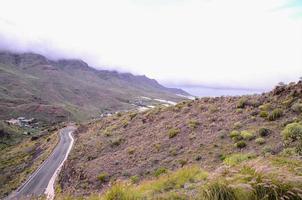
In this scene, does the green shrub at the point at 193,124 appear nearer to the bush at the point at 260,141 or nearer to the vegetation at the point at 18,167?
the bush at the point at 260,141

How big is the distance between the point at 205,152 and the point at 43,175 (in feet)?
112

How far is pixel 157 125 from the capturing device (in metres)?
29.8

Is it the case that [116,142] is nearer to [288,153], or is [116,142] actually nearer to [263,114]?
[263,114]

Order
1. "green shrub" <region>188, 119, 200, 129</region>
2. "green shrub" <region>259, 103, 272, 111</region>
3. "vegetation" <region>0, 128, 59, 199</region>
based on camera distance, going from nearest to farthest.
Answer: "green shrub" <region>259, 103, 272, 111</region> → "green shrub" <region>188, 119, 200, 129</region> → "vegetation" <region>0, 128, 59, 199</region>

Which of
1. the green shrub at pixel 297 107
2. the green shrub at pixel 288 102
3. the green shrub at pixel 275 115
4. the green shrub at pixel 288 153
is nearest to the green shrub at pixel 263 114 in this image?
the green shrub at pixel 275 115

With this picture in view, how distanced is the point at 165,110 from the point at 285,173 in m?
28.7

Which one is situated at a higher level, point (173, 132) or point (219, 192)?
point (219, 192)

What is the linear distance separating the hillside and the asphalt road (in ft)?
37.0

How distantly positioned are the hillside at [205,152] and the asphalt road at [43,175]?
1127 centimetres

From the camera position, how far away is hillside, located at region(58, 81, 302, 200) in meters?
5.85

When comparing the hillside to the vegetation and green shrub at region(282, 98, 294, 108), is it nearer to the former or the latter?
green shrub at region(282, 98, 294, 108)

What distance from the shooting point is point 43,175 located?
152ft

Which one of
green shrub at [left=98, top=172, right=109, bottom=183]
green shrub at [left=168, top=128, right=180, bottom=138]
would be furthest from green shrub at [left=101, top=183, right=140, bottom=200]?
green shrub at [left=168, top=128, right=180, bottom=138]

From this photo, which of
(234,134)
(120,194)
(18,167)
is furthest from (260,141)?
(18,167)
